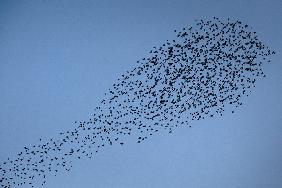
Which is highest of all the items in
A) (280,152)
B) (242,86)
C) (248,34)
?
(248,34)

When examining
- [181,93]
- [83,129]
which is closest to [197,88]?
[181,93]

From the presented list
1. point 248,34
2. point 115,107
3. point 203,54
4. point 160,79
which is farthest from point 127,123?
point 248,34

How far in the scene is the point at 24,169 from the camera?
1092 cm

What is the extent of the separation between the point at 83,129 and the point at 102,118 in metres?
0.41

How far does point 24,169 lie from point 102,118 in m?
1.76

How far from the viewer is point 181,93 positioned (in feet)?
35.2

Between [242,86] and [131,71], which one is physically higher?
[131,71]

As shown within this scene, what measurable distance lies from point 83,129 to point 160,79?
1703 millimetres

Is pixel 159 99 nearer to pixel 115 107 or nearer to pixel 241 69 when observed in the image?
pixel 115 107

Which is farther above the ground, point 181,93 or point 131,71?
point 131,71

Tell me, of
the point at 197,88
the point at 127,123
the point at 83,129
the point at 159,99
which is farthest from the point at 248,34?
the point at 83,129

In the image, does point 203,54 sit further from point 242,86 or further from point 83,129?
point 83,129

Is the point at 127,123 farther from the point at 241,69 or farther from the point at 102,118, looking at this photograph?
the point at 241,69

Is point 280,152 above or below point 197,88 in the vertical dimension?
below
